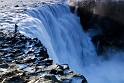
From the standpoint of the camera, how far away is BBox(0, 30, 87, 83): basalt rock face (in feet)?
16.6

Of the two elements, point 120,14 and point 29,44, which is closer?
point 29,44

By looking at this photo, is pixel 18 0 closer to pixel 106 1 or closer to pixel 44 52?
pixel 106 1

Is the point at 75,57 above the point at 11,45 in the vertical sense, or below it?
below

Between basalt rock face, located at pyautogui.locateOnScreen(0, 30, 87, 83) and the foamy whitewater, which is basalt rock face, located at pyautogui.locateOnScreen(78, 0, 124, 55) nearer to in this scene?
the foamy whitewater

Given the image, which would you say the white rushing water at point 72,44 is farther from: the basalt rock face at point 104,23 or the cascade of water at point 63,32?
the basalt rock face at point 104,23

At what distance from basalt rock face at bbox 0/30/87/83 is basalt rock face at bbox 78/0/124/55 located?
13023mm

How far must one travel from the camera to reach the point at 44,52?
7504mm

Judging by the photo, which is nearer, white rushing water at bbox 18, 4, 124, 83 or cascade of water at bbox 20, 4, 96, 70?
cascade of water at bbox 20, 4, 96, 70

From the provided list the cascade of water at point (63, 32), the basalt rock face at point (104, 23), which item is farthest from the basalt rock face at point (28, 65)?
the basalt rock face at point (104, 23)

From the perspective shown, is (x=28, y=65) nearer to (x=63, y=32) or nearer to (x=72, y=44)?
(x=63, y=32)

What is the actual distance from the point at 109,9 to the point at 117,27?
2.19 m

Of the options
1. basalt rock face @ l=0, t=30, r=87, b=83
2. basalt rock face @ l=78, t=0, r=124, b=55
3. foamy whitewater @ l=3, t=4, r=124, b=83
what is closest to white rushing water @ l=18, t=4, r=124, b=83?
foamy whitewater @ l=3, t=4, r=124, b=83

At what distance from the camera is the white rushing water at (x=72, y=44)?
49.8ft

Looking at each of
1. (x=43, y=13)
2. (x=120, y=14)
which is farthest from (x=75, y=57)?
(x=120, y=14)
